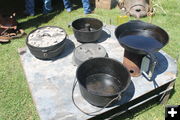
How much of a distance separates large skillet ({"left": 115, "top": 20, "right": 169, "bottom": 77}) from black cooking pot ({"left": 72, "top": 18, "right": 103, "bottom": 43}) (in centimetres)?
54

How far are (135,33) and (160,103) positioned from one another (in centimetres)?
133

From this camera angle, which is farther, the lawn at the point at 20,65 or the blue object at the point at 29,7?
the blue object at the point at 29,7

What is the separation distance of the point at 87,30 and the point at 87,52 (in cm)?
55

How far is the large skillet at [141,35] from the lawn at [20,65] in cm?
99

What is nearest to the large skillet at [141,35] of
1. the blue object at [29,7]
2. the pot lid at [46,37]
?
the pot lid at [46,37]

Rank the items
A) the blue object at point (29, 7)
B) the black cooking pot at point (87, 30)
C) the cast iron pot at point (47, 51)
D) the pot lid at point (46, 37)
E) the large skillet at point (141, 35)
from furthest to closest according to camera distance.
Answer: the blue object at point (29, 7) < the black cooking pot at point (87, 30) < the pot lid at point (46, 37) < the cast iron pot at point (47, 51) < the large skillet at point (141, 35)

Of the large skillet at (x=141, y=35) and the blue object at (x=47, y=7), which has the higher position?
the large skillet at (x=141, y=35)

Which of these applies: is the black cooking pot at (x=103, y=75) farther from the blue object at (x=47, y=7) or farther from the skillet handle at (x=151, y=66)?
the blue object at (x=47, y=7)

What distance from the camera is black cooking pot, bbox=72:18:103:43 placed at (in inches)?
156

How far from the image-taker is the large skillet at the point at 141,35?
3434mm

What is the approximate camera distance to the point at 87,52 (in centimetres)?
375

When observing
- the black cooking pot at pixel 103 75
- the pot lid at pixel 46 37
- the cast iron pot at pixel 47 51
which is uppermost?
the pot lid at pixel 46 37

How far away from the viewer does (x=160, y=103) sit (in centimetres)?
377

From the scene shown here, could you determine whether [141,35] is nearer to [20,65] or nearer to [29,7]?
[20,65]
